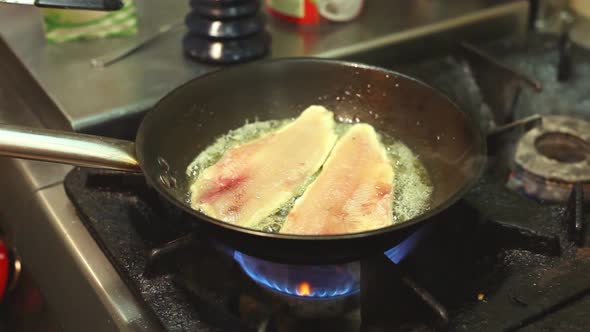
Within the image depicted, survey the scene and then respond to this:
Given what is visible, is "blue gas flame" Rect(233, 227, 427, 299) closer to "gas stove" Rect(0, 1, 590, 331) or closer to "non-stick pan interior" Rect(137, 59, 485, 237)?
"gas stove" Rect(0, 1, 590, 331)

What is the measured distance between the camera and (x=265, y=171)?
31.1 inches

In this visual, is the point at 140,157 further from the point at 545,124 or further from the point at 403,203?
the point at 545,124

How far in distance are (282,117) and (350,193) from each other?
8.7 inches

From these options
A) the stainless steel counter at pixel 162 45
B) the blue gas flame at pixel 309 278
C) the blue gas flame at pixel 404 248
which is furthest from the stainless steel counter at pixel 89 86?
the blue gas flame at pixel 404 248

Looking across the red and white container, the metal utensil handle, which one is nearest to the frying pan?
the metal utensil handle

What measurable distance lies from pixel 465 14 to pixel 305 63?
0.45 m

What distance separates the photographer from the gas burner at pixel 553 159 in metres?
0.84

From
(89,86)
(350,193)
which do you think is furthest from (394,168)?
(89,86)

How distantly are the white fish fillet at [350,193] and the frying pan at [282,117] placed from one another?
2.2 inches

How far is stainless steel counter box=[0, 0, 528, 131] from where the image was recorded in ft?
3.07

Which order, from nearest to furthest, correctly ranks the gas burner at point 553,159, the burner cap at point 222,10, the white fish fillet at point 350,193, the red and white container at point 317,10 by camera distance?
the white fish fillet at point 350,193, the gas burner at point 553,159, the burner cap at point 222,10, the red and white container at point 317,10

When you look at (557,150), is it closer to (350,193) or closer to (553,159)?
(553,159)

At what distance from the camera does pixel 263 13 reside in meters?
1.20

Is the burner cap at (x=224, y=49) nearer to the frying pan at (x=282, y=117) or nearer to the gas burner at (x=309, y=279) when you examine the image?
the frying pan at (x=282, y=117)
